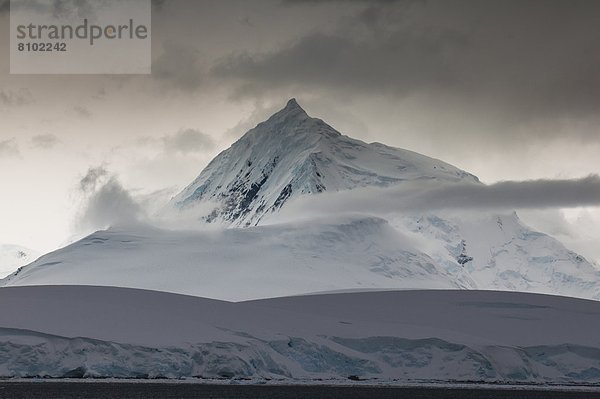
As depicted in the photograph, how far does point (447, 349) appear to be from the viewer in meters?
57.0

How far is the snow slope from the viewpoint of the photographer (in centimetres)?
5200

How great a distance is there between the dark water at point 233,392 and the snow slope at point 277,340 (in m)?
3.58

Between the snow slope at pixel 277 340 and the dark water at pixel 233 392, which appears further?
the snow slope at pixel 277 340

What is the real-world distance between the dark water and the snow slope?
358cm

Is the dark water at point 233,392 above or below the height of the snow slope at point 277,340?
below

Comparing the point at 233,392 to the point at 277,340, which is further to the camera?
the point at 277,340

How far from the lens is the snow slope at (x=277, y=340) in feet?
171

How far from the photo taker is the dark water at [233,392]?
141 feet

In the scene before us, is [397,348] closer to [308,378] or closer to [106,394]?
[308,378]

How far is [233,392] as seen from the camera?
4572cm

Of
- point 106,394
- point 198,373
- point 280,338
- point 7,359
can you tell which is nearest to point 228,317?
point 280,338

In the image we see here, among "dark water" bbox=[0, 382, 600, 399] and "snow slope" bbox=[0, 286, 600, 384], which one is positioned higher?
"snow slope" bbox=[0, 286, 600, 384]

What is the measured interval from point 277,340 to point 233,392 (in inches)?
424

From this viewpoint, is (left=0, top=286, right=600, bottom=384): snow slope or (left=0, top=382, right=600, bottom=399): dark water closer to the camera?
(left=0, top=382, right=600, bottom=399): dark water
